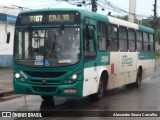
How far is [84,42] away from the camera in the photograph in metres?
12.2

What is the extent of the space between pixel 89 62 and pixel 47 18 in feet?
5.93

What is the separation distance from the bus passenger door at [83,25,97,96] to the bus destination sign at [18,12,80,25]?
0.49m

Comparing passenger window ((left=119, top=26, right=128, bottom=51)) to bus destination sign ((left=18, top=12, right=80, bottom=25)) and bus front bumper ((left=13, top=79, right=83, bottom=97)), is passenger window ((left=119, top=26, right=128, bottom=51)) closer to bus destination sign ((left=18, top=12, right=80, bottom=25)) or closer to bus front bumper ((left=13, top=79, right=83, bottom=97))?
bus destination sign ((left=18, top=12, right=80, bottom=25))

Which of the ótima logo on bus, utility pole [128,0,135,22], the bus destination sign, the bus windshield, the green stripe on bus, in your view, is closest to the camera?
the bus windshield

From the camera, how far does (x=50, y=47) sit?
12.0 metres

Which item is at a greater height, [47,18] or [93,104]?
[47,18]

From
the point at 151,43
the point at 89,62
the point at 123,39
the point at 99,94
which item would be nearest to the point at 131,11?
the point at 151,43

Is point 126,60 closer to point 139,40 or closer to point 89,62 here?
point 139,40

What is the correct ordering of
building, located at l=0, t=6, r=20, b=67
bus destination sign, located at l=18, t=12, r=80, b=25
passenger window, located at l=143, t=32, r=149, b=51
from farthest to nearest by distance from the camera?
building, located at l=0, t=6, r=20, b=67 → passenger window, located at l=143, t=32, r=149, b=51 → bus destination sign, located at l=18, t=12, r=80, b=25

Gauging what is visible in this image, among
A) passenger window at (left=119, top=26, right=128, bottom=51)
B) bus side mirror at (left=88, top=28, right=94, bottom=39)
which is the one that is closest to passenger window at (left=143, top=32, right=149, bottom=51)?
passenger window at (left=119, top=26, right=128, bottom=51)

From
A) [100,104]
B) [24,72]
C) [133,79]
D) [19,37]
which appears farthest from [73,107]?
[133,79]

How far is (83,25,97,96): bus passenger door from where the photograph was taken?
482 inches

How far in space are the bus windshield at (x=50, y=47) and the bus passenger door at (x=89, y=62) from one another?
1.45ft

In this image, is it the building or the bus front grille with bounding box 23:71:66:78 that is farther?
the building
